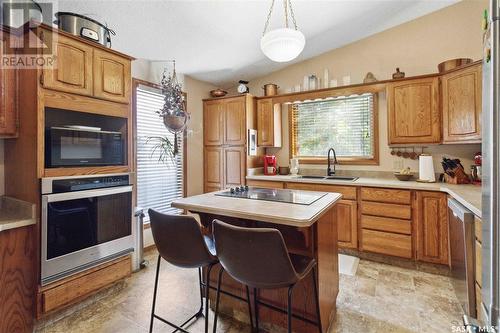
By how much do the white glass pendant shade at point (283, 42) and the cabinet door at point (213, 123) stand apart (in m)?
2.30

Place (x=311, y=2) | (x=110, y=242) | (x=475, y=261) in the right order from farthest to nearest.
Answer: (x=311, y=2) < (x=110, y=242) < (x=475, y=261)

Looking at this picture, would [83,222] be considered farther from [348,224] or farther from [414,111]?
[414,111]

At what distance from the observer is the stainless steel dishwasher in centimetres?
175

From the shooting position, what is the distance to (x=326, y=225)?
175cm

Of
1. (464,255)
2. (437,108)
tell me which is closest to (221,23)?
(437,108)

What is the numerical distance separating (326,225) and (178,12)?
2.43 m

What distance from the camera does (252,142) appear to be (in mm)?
4109

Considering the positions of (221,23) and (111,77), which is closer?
(111,77)

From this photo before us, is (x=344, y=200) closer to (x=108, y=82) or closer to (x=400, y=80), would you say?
(x=400, y=80)

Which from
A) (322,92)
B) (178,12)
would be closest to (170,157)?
(178,12)

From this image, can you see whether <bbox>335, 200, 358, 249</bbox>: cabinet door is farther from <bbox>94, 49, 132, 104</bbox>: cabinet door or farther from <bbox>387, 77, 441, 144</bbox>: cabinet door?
<bbox>94, 49, 132, 104</bbox>: cabinet door

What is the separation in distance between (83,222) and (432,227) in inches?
136

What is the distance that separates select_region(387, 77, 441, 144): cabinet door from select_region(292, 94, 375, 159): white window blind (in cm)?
44

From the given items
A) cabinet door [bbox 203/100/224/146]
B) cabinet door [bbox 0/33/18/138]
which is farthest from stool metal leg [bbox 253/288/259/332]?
cabinet door [bbox 203/100/224/146]
